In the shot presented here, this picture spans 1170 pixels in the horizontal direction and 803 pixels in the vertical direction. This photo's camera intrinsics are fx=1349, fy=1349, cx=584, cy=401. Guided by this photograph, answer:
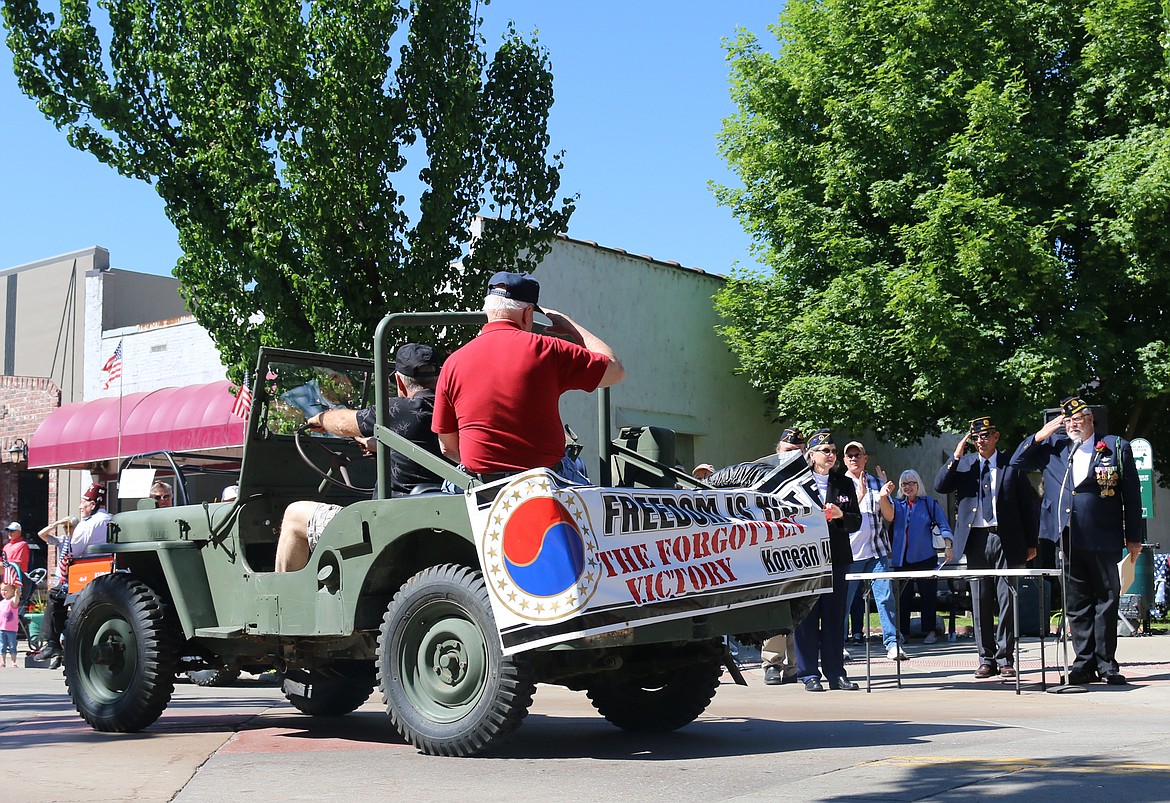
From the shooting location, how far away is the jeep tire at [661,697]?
680cm

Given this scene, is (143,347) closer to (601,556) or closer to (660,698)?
(660,698)

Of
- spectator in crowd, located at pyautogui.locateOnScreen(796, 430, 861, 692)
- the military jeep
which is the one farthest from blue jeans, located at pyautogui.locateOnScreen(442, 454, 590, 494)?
spectator in crowd, located at pyautogui.locateOnScreen(796, 430, 861, 692)

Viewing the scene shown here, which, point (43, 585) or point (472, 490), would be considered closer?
point (472, 490)

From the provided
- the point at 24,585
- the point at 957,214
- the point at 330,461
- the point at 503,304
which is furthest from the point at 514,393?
the point at 957,214

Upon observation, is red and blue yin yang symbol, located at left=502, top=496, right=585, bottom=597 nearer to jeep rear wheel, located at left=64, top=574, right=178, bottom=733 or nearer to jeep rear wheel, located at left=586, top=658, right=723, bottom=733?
jeep rear wheel, located at left=586, top=658, right=723, bottom=733

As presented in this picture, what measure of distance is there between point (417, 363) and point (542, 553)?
1.74 metres

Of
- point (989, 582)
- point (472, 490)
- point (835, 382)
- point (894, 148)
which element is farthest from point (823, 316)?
point (472, 490)

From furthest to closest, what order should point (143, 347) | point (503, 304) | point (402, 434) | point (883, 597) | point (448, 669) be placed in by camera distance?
point (143, 347)
point (883, 597)
point (402, 434)
point (503, 304)
point (448, 669)

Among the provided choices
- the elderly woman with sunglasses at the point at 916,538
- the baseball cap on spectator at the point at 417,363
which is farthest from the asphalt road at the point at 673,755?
the elderly woman with sunglasses at the point at 916,538

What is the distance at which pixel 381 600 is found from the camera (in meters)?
6.27

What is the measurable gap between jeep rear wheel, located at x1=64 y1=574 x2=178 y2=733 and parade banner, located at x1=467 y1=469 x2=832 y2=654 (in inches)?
99.3

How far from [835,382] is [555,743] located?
1861cm

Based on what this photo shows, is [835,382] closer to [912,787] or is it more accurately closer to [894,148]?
[894,148]

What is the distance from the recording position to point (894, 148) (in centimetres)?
2406
